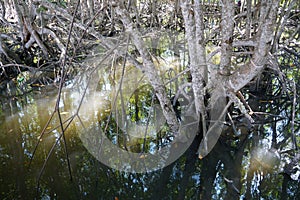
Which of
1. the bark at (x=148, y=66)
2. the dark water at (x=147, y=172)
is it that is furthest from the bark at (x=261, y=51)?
the dark water at (x=147, y=172)

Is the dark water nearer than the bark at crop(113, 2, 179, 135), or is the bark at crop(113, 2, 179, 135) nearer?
the bark at crop(113, 2, 179, 135)

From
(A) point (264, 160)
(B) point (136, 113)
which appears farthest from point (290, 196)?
(B) point (136, 113)

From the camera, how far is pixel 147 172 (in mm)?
3320

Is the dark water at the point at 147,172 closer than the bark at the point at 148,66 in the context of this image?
No

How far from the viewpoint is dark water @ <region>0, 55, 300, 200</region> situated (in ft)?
9.78

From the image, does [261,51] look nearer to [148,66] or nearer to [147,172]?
[148,66]

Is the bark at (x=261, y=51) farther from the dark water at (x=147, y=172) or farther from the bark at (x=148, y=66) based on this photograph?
the dark water at (x=147, y=172)

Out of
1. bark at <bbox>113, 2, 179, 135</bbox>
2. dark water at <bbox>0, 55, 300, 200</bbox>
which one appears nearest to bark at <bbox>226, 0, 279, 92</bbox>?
bark at <bbox>113, 2, 179, 135</bbox>

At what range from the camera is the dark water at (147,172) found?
298cm

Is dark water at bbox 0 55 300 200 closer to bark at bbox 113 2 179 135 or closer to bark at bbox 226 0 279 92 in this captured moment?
bark at bbox 113 2 179 135

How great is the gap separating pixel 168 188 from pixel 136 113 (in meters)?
1.65

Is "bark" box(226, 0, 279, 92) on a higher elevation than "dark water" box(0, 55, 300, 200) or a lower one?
higher

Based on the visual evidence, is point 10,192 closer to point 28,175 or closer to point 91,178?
point 28,175

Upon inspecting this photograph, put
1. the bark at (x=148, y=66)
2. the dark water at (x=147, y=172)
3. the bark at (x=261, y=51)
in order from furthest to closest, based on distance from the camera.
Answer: the dark water at (x=147, y=172) → the bark at (x=148, y=66) → the bark at (x=261, y=51)
